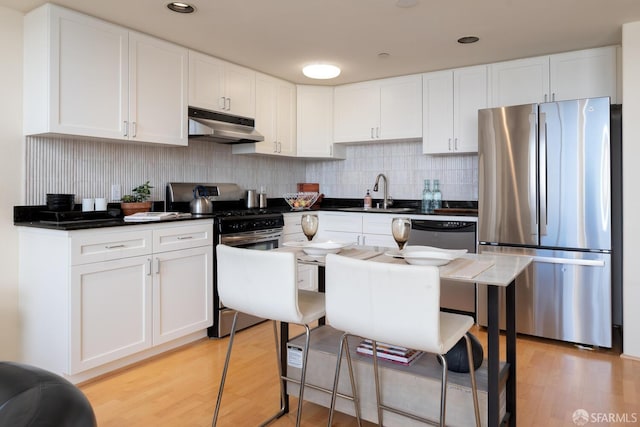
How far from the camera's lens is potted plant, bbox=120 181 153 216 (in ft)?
10.4

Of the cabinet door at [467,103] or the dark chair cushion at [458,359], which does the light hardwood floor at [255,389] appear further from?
the cabinet door at [467,103]

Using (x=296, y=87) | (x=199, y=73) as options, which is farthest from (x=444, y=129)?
(x=199, y=73)

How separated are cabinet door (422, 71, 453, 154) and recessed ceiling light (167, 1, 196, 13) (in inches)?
90.7

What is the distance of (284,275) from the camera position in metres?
1.76

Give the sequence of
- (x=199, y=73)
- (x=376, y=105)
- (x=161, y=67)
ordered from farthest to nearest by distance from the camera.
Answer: (x=376, y=105), (x=199, y=73), (x=161, y=67)

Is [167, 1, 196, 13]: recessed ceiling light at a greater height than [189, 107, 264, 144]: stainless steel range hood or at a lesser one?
greater

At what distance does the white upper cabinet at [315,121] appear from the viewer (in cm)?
466

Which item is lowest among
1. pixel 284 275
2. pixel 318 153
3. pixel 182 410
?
pixel 182 410

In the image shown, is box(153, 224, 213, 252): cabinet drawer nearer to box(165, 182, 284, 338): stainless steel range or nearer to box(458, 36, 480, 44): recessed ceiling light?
box(165, 182, 284, 338): stainless steel range

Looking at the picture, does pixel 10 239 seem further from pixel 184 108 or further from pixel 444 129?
pixel 444 129

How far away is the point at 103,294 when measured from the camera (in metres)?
2.62

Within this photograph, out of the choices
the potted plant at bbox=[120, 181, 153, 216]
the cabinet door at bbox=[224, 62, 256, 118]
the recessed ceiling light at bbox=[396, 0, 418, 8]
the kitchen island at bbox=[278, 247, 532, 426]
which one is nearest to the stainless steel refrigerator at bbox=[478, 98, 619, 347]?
the recessed ceiling light at bbox=[396, 0, 418, 8]

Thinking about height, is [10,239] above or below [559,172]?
below

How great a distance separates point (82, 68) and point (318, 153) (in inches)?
97.1
